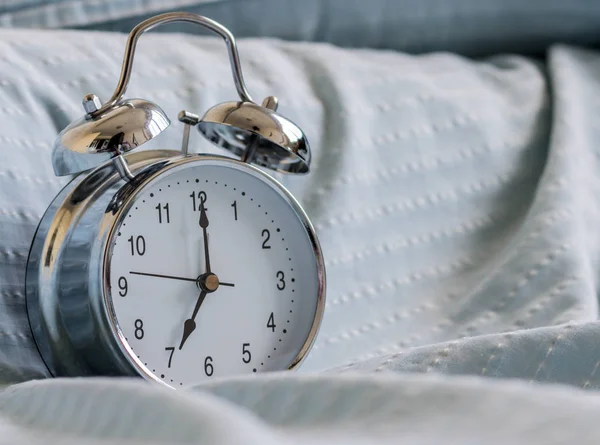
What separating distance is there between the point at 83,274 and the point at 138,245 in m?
0.04

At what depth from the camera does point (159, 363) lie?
563 mm

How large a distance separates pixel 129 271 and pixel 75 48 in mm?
269

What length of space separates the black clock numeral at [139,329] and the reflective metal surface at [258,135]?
141 millimetres

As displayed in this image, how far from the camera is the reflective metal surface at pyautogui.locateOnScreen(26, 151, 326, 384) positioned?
1.75 ft

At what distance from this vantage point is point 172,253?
22.7 inches

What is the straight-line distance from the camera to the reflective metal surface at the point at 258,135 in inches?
23.5

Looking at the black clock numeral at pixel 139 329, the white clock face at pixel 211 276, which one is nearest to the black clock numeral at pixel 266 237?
the white clock face at pixel 211 276

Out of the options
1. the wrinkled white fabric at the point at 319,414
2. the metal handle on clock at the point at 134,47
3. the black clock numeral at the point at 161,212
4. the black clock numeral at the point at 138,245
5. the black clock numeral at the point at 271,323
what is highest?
the metal handle on clock at the point at 134,47

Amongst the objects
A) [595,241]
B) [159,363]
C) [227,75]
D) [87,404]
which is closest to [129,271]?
[159,363]

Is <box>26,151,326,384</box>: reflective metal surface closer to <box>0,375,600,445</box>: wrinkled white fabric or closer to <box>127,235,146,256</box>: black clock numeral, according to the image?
<box>127,235,146,256</box>: black clock numeral

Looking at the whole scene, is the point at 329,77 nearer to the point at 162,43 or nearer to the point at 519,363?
the point at 162,43

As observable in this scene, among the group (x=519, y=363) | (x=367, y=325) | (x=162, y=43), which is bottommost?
(x=367, y=325)

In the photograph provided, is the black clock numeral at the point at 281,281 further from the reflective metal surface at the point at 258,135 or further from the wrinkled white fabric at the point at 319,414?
the wrinkled white fabric at the point at 319,414

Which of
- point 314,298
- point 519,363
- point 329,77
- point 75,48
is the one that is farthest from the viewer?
point 329,77
